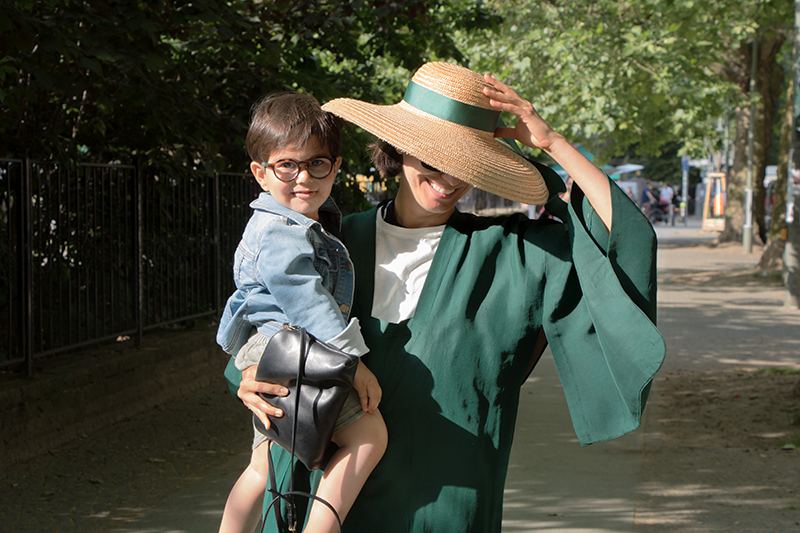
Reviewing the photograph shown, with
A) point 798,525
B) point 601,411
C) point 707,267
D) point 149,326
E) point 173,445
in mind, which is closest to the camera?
point 601,411

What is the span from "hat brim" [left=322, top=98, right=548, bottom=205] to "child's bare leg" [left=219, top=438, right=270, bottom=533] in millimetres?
866

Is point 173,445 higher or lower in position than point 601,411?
lower

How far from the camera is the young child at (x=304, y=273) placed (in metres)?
2.04

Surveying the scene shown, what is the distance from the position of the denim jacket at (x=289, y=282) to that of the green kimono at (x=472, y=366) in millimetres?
159

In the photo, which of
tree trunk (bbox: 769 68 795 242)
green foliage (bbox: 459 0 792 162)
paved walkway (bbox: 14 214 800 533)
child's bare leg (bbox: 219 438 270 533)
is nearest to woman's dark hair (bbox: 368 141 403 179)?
child's bare leg (bbox: 219 438 270 533)

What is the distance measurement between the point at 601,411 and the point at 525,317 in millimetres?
273

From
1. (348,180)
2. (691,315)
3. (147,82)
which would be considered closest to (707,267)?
(691,315)

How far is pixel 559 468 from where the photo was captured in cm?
555

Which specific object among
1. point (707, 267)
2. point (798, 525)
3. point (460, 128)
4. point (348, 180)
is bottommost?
point (707, 267)

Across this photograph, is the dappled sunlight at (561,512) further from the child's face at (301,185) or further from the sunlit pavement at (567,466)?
the child's face at (301,185)

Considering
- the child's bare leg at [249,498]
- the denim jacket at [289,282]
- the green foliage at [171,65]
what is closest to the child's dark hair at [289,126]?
the denim jacket at [289,282]

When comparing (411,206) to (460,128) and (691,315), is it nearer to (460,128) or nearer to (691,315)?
(460,128)

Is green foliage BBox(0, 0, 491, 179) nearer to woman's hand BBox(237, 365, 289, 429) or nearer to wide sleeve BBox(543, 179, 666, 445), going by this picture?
woman's hand BBox(237, 365, 289, 429)

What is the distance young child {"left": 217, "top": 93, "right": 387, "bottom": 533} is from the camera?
2.04 meters
